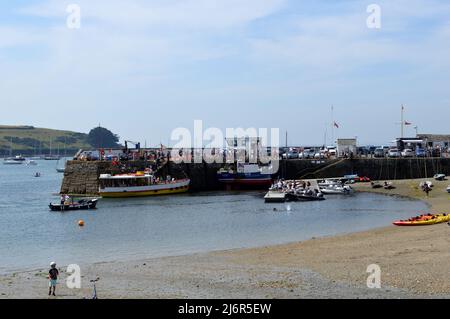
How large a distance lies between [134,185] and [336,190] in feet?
79.6

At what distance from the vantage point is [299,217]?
54.2 m

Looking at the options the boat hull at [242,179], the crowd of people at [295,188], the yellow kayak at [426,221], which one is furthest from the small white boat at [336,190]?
the yellow kayak at [426,221]

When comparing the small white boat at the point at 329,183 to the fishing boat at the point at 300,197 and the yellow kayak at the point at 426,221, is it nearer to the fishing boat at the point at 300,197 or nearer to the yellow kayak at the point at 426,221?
the fishing boat at the point at 300,197

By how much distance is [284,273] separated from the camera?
95.1 feet

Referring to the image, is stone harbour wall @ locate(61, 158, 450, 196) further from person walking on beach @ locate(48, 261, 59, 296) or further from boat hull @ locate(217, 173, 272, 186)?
person walking on beach @ locate(48, 261, 59, 296)

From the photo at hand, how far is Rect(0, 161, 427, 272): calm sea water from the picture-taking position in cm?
3875

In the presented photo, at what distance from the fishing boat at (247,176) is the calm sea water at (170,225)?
1128cm

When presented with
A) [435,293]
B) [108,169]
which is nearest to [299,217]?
[435,293]

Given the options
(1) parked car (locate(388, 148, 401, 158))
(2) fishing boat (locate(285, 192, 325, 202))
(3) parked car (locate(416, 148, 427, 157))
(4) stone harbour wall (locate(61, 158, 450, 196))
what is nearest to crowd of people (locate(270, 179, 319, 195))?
(2) fishing boat (locate(285, 192, 325, 202))

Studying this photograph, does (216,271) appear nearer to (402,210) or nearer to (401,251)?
(401,251)

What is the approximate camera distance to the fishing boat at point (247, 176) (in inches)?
3435

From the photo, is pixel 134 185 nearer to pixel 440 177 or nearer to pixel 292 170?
pixel 292 170

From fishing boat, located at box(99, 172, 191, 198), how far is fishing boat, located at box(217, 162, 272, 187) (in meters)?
8.33
